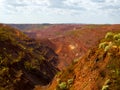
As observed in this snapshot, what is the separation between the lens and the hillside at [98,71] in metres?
15.1

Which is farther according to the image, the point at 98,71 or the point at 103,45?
the point at 103,45

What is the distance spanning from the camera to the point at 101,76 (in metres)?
15.7

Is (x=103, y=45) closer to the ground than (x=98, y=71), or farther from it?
farther from it

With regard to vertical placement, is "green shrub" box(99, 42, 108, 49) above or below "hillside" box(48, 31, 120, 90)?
above

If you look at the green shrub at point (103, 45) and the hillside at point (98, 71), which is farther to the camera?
the green shrub at point (103, 45)

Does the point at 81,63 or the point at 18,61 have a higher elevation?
the point at 81,63

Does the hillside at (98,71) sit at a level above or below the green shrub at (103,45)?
below

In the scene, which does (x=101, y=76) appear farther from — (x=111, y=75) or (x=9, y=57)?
(x=9, y=57)

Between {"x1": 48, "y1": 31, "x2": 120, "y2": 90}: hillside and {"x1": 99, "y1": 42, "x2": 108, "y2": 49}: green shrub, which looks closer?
{"x1": 48, "y1": 31, "x2": 120, "y2": 90}: hillside

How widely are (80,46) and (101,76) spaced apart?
6663 cm

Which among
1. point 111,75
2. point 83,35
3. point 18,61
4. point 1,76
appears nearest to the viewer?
point 111,75

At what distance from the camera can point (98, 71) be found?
16.2 meters

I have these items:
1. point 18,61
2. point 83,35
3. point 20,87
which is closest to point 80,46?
point 83,35

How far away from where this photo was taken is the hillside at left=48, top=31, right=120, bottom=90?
15135 millimetres
